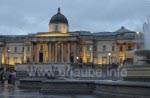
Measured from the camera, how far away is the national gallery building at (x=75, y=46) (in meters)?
103

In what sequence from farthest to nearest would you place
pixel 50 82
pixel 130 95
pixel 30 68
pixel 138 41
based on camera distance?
pixel 138 41
pixel 30 68
pixel 50 82
pixel 130 95

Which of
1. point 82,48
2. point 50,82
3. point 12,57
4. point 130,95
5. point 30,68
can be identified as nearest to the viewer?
point 130,95

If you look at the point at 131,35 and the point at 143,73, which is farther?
the point at 131,35

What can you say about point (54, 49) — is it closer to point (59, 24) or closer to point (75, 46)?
point (75, 46)

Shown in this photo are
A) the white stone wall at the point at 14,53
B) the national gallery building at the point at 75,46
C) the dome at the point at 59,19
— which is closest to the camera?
the national gallery building at the point at 75,46

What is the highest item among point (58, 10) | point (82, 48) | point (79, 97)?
point (58, 10)

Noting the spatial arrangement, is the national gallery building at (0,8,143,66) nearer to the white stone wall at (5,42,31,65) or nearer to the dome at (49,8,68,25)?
the dome at (49,8,68,25)

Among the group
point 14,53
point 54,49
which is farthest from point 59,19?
point 14,53

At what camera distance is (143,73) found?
1817 centimetres

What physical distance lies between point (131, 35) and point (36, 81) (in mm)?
74500

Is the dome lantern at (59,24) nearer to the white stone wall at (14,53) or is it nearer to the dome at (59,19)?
the dome at (59,19)

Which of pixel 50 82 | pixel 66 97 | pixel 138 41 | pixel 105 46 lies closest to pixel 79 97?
pixel 66 97

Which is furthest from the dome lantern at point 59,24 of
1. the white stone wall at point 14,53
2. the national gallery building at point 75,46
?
the white stone wall at point 14,53

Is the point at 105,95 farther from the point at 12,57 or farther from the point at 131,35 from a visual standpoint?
the point at 12,57
